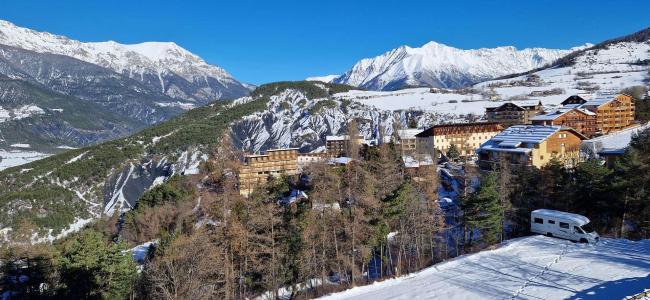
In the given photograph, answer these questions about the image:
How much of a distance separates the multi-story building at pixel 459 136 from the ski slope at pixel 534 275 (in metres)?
49.9

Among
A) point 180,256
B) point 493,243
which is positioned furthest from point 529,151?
point 180,256

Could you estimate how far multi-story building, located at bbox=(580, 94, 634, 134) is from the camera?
2916 inches

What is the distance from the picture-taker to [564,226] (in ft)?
90.3

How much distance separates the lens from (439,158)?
230 feet

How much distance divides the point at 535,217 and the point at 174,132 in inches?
4667

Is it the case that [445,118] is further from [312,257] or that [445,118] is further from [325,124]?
[312,257]

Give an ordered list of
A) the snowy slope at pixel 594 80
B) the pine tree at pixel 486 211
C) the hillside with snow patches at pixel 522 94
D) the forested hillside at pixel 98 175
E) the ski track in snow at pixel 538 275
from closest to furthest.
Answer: the ski track in snow at pixel 538 275 < the pine tree at pixel 486 211 < the forested hillside at pixel 98 175 < the hillside with snow patches at pixel 522 94 < the snowy slope at pixel 594 80

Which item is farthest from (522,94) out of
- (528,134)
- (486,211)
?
(486,211)

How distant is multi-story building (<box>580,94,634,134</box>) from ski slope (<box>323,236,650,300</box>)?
5660cm

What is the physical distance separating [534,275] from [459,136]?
2298 inches

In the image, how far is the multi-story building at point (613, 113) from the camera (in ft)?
243

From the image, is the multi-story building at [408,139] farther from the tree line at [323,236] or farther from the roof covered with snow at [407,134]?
the tree line at [323,236]

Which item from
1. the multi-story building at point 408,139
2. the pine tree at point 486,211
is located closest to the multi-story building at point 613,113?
the multi-story building at point 408,139

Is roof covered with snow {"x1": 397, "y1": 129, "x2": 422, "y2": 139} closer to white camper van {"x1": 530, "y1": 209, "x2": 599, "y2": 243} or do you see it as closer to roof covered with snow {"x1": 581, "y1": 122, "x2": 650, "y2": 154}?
roof covered with snow {"x1": 581, "y1": 122, "x2": 650, "y2": 154}
